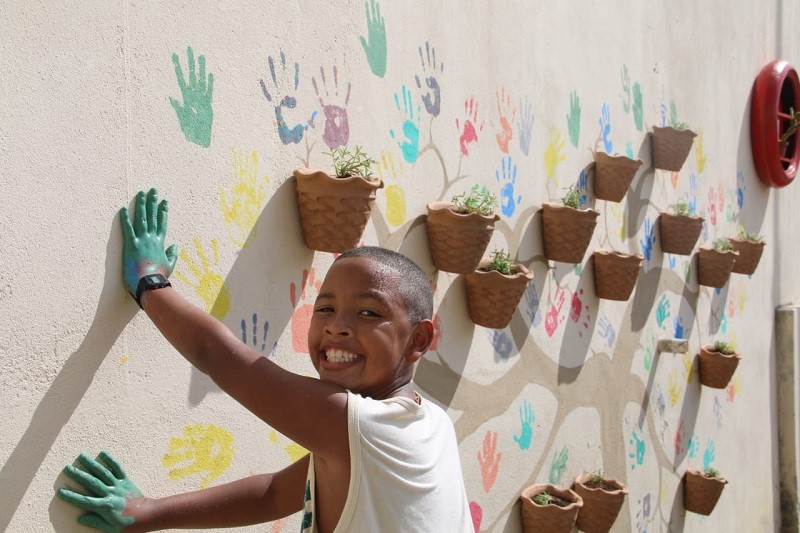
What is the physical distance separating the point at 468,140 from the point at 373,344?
1665 millimetres

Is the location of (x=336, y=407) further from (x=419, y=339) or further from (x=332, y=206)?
(x=332, y=206)

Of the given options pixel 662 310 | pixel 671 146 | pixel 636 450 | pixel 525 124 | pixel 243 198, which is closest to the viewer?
pixel 243 198

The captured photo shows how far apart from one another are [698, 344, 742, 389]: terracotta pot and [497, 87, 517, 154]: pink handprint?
8.36 ft

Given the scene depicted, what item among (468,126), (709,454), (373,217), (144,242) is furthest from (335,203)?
(709,454)

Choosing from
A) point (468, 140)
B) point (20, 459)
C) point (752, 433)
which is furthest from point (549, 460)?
point (752, 433)

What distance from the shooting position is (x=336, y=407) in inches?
68.3

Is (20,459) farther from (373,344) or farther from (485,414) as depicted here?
(485,414)

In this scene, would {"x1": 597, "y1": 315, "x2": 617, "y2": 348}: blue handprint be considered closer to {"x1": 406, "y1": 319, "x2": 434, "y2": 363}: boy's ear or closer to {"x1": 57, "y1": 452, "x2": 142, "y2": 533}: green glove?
{"x1": 406, "y1": 319, "x2": 434, "y2": 363}: boy's ear

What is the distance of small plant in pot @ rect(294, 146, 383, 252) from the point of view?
246 centimetres

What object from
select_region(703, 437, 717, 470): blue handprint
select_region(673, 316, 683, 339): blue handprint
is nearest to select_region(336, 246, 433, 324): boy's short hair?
select_region(673, 316, 683, 339): blue handprint

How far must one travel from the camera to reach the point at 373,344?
184cm

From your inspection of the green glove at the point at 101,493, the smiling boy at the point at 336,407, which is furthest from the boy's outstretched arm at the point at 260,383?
the green glove at the point at 101,493

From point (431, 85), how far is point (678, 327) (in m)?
2.79

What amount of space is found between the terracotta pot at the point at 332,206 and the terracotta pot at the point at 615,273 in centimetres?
198
